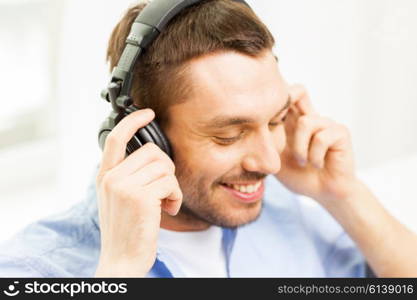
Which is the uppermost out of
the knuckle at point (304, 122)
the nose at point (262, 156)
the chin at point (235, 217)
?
the nose at point (262, 156)

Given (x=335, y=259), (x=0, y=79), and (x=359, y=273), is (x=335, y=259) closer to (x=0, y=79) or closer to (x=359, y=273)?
(x=359, y=273)

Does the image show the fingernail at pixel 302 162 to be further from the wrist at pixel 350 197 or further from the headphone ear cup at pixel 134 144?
the headphone ear cup at pixel 134 144

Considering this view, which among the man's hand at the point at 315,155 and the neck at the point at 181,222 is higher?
the man's hand at the point at 315,155

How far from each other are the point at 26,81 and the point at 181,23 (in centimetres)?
127

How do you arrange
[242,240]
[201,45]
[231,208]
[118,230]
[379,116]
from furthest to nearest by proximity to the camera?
[379,116] → [242,240] → [231,208] → [201,45] → [118,230]

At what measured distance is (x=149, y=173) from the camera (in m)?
1.07

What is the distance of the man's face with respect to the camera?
1160 millimetres

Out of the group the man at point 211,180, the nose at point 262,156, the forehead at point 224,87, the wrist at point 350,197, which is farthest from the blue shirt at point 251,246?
the forehead at point 224,87

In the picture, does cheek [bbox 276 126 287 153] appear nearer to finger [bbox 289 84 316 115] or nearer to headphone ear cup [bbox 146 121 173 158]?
finger [bbox 289 84 316 115]

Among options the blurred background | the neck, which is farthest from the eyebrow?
the blurred background

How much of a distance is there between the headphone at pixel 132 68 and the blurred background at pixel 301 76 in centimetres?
85

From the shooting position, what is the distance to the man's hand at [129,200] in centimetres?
105

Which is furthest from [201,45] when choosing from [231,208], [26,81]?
[26,81]

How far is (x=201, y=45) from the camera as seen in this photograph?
1157 millimetres
